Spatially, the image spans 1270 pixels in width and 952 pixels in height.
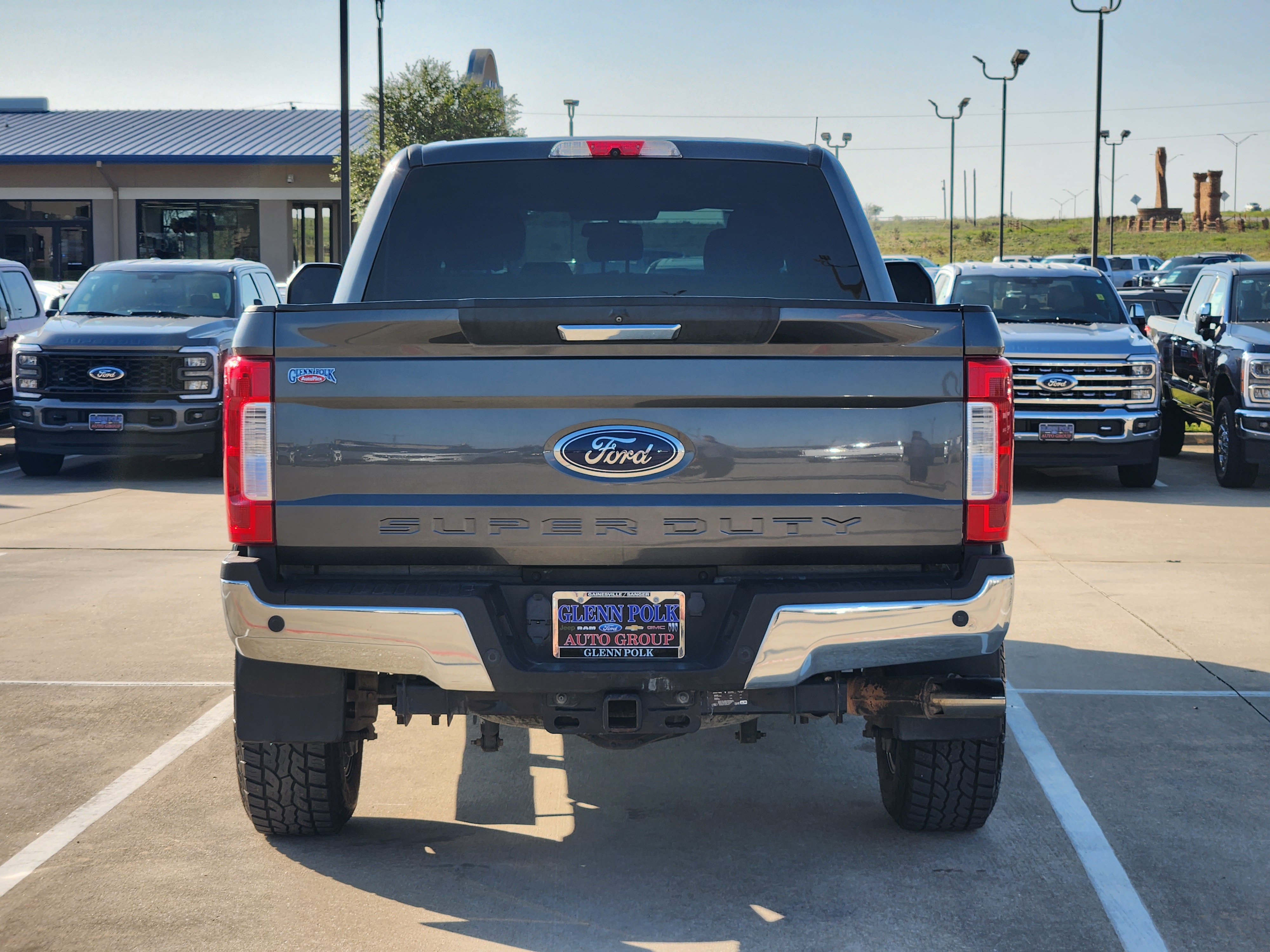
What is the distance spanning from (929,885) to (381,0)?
31493 millimetres

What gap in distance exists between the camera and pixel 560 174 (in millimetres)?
5145

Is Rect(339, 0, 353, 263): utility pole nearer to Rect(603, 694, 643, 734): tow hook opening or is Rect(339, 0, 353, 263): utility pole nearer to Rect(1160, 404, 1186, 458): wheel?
Rect(1160, 404, 1186, 458): wheel

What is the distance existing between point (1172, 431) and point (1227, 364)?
2852 mm

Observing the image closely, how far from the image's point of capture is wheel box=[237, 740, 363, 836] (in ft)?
Answer: 14.4

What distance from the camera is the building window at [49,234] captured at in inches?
1580

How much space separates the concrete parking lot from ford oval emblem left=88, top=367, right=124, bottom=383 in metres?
6.43

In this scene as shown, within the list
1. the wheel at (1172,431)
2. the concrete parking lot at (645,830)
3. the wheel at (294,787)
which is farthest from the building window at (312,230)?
the wheel at (294,787)

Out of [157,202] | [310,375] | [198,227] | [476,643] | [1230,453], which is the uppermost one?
[157,202]

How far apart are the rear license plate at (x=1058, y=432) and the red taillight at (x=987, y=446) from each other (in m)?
9.84

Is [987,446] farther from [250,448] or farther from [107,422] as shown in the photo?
[107,422]

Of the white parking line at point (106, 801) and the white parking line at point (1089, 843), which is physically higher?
the white parking line at point (106, 801)

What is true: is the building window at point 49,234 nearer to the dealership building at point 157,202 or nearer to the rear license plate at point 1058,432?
the dealership building at point 157,202

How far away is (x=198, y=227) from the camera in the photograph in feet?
131

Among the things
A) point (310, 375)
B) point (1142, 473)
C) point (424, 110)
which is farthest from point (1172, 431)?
point (424, 110)
